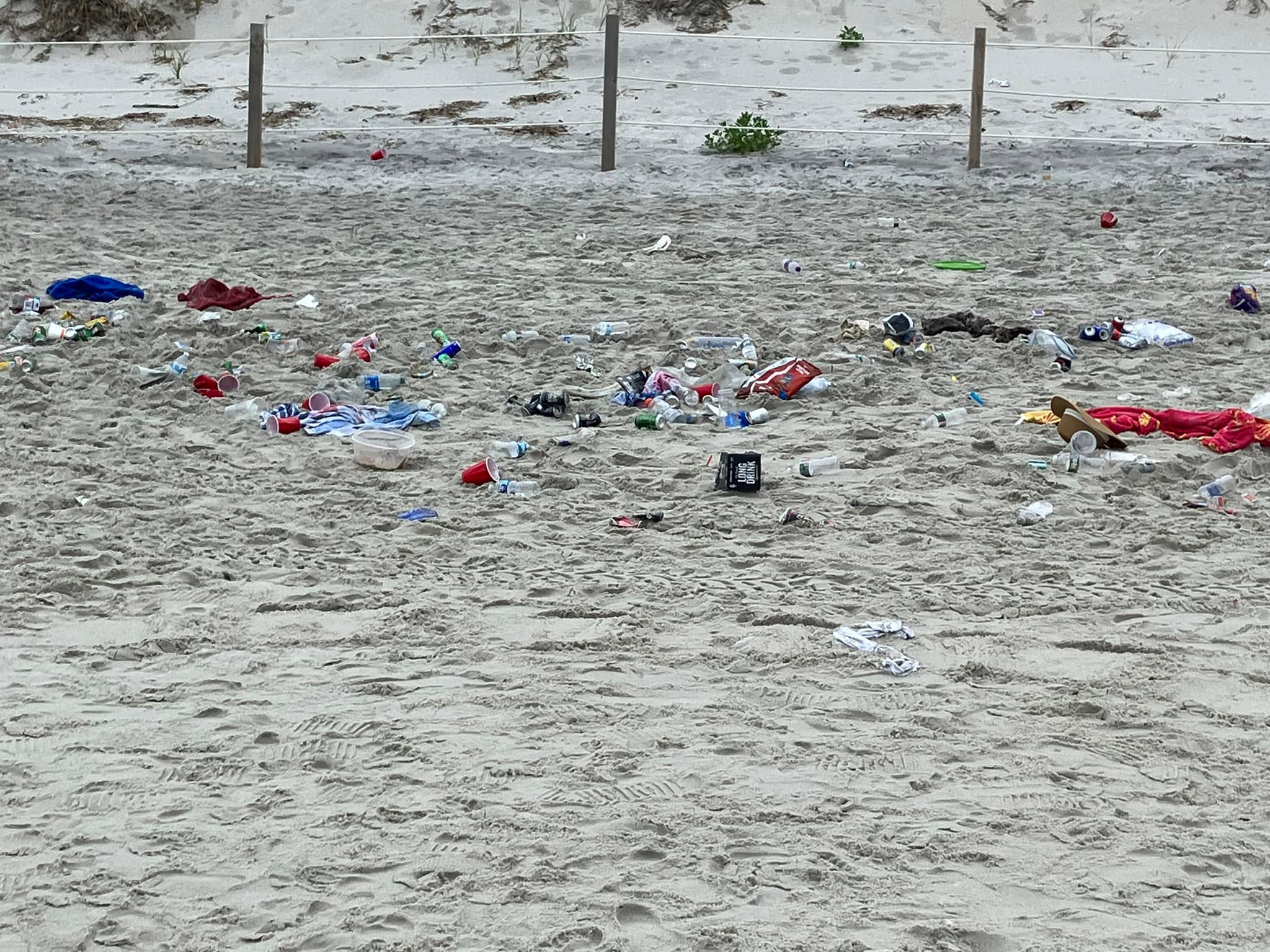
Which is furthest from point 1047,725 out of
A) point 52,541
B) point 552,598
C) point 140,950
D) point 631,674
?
point 52,541

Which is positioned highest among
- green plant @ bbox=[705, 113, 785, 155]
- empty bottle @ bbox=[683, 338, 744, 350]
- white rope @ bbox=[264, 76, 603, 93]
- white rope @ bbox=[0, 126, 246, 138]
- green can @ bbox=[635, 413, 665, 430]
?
white rope @ bbox=[264, 76, 603, 93]

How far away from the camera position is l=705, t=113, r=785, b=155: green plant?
41.3ft

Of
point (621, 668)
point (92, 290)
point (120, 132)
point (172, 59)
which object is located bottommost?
point (621, 668)

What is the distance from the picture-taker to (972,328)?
7207mm

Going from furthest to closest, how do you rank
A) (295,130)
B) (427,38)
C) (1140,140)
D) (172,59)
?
1. (172,59)
2. (427,38)
3. (295,130)
4. (1140,140)

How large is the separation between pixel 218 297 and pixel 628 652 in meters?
4.66

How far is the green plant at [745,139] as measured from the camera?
1258 cm

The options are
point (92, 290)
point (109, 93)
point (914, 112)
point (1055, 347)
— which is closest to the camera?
point (1055, 347)

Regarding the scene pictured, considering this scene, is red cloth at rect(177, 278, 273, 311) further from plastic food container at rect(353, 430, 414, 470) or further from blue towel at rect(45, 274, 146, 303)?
plastic food container at rect(353, 430, 414, 470)

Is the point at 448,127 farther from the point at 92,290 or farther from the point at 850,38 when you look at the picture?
the point at 92,290

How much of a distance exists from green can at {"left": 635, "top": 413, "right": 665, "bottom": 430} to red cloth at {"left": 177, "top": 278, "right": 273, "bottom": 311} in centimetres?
277

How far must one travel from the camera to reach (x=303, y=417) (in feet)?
19.6

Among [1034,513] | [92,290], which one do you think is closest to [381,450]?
[1034,513]

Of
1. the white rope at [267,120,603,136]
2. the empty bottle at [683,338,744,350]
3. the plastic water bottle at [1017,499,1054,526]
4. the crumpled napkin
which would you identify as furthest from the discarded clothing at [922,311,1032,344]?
the white rope at [267,120,603,136]
